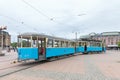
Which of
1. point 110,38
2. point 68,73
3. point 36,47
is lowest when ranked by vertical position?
point 68,73

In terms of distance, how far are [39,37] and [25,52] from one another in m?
2.60

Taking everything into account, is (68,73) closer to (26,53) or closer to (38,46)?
(26,53)

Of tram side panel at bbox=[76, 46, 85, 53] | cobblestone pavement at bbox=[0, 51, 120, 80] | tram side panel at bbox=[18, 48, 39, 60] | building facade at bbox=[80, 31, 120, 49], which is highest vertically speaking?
building facade at bbox=[80, 31, 120, 49]

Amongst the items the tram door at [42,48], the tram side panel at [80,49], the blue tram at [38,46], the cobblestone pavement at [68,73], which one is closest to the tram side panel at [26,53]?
the blue tram at [38,46]

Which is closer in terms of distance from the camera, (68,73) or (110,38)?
(68,73)

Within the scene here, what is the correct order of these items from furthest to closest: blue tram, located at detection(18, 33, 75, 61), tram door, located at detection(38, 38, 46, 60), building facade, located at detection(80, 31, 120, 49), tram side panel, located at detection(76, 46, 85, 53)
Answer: building facade, located at detection(80, 31, 120, 49)
tram side panel, located at detection(76, 46, 85, 53)
tram door, located at detection(38, 38, 46, 60)
blue tram, located at detection(18, 33, 75, 61)

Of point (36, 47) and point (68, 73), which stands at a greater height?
point (36, 47)

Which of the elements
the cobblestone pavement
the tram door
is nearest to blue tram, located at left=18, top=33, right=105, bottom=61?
the tram door

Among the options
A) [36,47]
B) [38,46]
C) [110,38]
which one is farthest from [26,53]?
[110,38]

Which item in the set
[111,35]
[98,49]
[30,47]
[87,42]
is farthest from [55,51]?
[111,35]

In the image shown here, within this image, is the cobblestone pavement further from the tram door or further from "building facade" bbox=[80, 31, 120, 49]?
"building facade" bbox=[80, 31, 120, 49]

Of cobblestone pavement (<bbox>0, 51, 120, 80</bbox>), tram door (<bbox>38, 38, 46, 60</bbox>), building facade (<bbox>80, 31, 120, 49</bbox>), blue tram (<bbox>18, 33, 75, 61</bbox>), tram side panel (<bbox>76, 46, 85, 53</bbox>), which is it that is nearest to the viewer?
cobblestone pavement (<bbox>0, 51, 120, 80</bbox>)

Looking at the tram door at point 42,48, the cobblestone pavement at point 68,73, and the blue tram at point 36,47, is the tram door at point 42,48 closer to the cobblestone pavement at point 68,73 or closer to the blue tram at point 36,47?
the blue tram at point 36,47

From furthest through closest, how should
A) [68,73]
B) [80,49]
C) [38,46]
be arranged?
[80,49] < [38,46] < [68,73]
